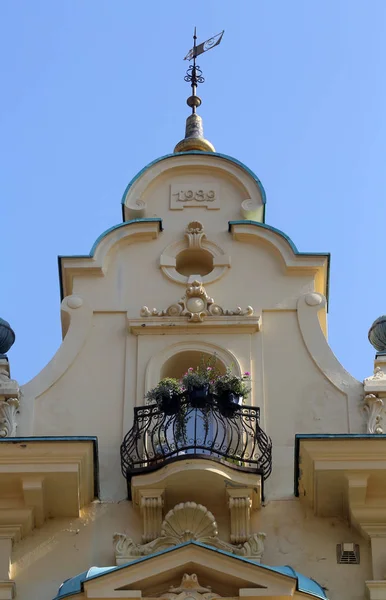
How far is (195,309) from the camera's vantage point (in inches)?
637

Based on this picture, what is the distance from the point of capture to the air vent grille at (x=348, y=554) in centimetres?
1395

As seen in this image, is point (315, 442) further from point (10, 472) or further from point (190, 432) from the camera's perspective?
point (10, 472)

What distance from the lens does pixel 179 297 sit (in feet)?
54.0

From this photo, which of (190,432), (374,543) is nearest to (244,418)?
(190,432)

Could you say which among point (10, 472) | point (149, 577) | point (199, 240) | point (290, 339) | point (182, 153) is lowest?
point (149, 577)

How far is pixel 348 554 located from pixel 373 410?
1719 millimetres

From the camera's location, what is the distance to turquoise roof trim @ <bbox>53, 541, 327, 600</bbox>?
1299 cm

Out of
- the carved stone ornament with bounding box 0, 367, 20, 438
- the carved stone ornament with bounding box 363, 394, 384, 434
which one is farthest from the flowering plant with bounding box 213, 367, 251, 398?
the carved stone ornament with bounding box 0, 367, 20, 438

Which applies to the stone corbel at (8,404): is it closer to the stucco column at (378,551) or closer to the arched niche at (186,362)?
the arched niche at (186,362)

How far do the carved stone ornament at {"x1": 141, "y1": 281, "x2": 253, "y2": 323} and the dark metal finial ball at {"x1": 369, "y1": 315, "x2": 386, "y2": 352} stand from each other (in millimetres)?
1259

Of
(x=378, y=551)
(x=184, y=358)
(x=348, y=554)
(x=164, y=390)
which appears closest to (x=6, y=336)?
(x=184, y=358)

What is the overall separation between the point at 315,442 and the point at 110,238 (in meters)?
3.97

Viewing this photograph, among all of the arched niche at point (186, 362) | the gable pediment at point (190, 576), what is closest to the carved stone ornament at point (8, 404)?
the arched niche at point (186, 362)

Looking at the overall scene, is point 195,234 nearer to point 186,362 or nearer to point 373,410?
point 186,362
